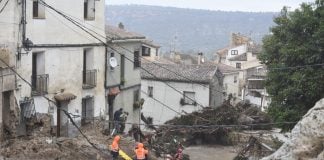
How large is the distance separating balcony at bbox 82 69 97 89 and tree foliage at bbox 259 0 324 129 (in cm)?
881

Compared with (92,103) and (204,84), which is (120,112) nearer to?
(92,103)

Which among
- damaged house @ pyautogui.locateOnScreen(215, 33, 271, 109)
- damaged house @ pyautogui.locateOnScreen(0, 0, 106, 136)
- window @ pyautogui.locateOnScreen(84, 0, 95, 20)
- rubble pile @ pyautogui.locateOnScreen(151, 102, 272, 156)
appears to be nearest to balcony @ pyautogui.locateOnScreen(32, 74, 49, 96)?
damaged house @ pyautogui.locateOnScreen(0, 0, 106, 136)

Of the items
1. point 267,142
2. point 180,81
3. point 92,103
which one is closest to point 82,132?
point 92,103

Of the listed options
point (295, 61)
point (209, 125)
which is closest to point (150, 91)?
point (209, 125)

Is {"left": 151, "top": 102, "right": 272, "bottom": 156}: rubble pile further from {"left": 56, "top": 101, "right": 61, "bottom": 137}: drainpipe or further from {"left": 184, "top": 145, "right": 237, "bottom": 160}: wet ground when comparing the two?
{"left": 56, "top": 101, "right": 61, "bottom": 137}: drainpipe

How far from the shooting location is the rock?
1188cm

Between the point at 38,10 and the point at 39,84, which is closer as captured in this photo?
the point at 38,10

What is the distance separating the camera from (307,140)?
12.0 m

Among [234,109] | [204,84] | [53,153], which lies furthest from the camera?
[204,84]

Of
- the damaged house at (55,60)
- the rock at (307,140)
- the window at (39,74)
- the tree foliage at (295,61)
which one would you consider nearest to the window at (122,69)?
the damaged house at (55,60)

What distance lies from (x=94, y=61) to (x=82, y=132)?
3741mm

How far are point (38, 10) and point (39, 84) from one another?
10.7 feet

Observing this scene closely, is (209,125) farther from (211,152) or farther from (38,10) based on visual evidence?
(38,10)

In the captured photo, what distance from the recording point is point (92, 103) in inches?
1191
